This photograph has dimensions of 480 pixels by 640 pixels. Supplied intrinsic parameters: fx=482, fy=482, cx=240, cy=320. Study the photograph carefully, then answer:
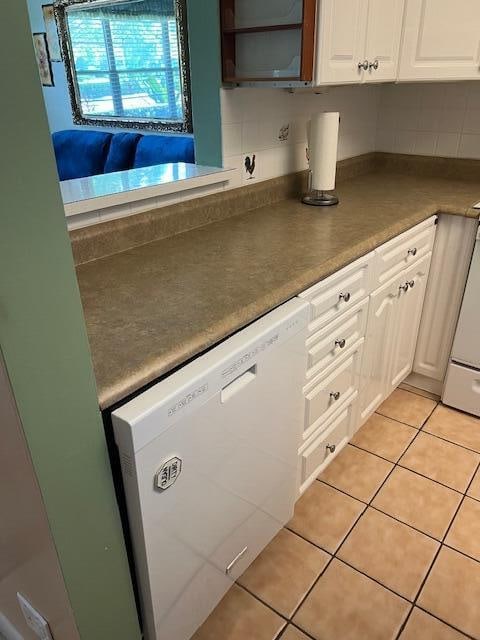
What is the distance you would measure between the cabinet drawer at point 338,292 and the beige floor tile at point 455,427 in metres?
0.82

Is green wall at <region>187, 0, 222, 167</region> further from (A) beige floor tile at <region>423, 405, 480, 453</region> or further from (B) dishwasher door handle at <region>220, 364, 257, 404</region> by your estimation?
(A) beige floor tile at <region>423, 405, 480, 453</region>

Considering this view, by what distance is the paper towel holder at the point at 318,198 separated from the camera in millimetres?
1993

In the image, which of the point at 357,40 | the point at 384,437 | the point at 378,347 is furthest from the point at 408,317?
the point at 357,40

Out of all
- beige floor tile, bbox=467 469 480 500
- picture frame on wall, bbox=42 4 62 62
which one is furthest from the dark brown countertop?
picture frame on wall, bbox=42 4 62 62

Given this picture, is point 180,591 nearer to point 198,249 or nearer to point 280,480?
point 280,480

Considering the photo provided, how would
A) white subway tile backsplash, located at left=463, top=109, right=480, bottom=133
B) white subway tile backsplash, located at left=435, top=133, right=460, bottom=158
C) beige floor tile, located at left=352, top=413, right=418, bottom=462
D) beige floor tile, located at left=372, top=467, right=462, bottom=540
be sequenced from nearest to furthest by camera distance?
beige floor tile, located at left=372, top=467, right=462, bottom=540 → beige floor tile, located at left=352, top=413, right=418, bottom=462 → white subway tile backsplash, located at left=463, top=109, right=480, bottom=133 → white subway tile backsplash, located at left=435, top=133, right=460, bottom=158

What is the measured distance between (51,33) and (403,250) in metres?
3.37

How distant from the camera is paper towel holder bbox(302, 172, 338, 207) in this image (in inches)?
78.5

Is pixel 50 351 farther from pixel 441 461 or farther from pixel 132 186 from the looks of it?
pixel 441 461

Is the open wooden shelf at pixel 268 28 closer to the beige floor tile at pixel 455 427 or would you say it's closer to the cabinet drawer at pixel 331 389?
the cabinet drawer at pixel 331 389

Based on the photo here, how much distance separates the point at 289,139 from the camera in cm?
206

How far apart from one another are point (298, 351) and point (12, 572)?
86 centimetres

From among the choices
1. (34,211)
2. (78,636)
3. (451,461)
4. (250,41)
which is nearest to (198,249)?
(250,41)

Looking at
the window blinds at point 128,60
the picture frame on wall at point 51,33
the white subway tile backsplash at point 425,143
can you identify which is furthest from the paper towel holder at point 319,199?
the picture frame on wall at point 51,33
